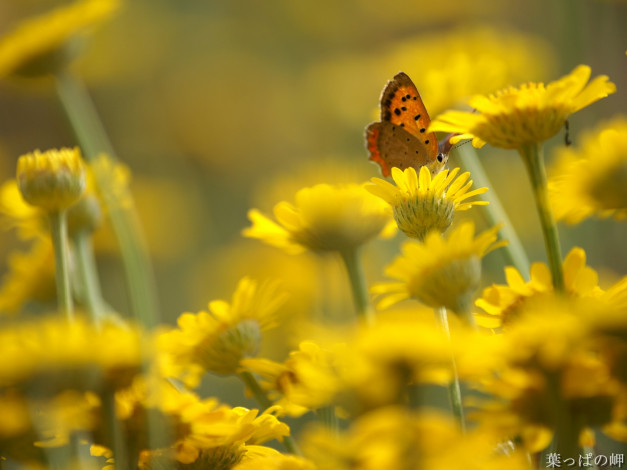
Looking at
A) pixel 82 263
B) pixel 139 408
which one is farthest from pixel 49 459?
pixel 82 263

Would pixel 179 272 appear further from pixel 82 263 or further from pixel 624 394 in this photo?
pixel 624 394

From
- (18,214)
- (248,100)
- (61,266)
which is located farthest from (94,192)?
(248,100)

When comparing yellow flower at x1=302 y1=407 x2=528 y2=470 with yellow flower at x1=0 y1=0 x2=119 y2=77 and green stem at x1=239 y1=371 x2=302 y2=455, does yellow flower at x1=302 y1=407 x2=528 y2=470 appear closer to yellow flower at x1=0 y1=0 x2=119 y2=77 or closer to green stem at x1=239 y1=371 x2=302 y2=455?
green stem at x1=239 y1=371 x2=302 y2=455

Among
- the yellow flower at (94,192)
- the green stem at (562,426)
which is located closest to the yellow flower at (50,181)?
the yellow flower at (94,192)

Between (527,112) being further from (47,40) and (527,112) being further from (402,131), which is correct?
(47,40)

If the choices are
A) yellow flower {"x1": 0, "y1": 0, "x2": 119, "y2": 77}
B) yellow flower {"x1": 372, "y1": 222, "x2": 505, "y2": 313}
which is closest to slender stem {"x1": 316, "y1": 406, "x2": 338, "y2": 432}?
yellow flower {"x1": 372, "y1": 222, "x2": 505, "y2": 313}

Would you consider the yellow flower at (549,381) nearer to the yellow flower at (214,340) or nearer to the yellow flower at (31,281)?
the yellow flower at (214,340)
